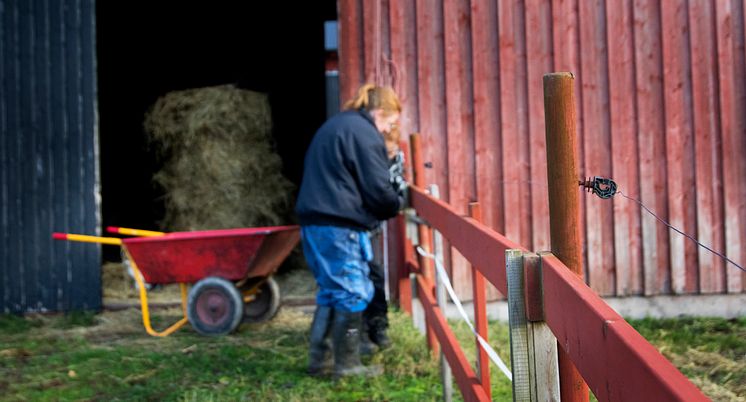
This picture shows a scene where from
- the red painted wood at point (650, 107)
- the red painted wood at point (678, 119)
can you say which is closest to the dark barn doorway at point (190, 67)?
the red painted wood at point (650, 107)

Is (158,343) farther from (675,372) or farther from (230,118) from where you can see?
(675,372)

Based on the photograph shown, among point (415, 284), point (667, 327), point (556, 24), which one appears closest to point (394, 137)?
point (415, 284)

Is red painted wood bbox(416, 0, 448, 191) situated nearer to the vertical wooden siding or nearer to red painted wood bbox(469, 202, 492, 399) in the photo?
the vertical wooden siding

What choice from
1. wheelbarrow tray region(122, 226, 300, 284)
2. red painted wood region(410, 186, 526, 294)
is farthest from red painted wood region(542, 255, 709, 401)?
wheelbarrow tray region(122, 226, 300, 284)

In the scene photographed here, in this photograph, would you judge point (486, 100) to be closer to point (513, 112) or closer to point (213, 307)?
point (513, 112)

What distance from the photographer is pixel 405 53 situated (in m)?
7.39

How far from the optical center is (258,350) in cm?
593

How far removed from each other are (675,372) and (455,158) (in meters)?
6.19

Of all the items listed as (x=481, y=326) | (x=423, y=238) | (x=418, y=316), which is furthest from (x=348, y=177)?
(x=418, y=316)

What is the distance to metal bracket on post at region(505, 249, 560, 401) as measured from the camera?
2.14 meters

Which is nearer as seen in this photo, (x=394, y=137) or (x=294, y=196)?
(x=394, y=137)

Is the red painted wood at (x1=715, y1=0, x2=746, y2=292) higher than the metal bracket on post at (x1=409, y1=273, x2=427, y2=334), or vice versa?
the red painted wood at (x1=715, y1=0, x2=746, y2=292)

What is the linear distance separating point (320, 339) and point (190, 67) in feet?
22.8

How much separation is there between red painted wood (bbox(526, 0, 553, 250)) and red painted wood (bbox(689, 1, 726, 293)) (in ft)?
3.82
